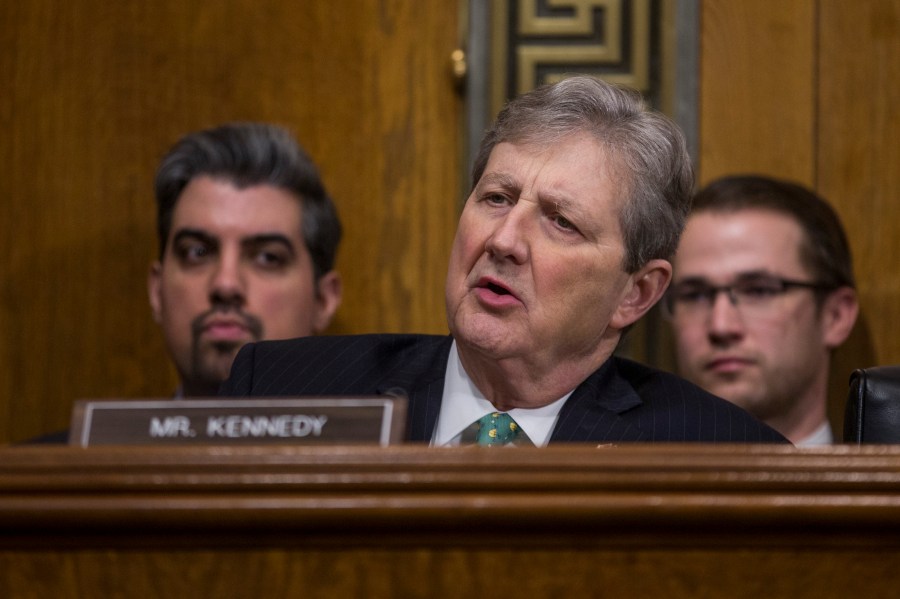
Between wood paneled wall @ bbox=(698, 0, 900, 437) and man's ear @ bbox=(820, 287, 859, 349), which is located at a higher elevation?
wood paneled wall @ bbox=(698, 0, 900, 437)

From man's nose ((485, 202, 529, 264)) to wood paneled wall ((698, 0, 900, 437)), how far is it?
1.00 metres

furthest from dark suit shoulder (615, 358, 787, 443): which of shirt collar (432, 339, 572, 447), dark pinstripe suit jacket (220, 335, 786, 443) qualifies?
shirt collar (432, 339, 572, 447)

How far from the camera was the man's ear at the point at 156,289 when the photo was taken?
7.97ft

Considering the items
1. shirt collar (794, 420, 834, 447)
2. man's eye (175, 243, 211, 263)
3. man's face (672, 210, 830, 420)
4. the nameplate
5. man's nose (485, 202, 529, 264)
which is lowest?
shirt collar (794, 420, 834, 447)

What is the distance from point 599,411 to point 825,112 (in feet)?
3.95

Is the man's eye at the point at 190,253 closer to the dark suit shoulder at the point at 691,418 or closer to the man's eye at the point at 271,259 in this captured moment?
the man's eye at the point at 271,259

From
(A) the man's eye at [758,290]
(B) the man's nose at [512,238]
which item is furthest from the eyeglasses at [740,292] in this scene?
(B) the man's nose at [512,238]

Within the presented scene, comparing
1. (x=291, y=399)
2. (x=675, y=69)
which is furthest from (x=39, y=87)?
(x=291, y=399)

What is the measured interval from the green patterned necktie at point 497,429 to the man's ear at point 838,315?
1.04 meters

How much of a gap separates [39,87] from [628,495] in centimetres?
205

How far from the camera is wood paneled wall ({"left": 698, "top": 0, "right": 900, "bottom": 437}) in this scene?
253 centimetres

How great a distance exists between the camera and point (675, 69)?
254 cm

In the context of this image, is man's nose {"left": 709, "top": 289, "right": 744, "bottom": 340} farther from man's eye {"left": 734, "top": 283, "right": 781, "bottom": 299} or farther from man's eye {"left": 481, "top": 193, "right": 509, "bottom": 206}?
man's eye {"left": 481, "top": 193, "right": 509, "bottom": 206}

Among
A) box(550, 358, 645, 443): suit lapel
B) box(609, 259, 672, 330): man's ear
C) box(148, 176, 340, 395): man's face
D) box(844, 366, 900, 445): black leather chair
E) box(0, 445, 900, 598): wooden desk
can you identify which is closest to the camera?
box(0, 445, 900, 598): wooden desk
